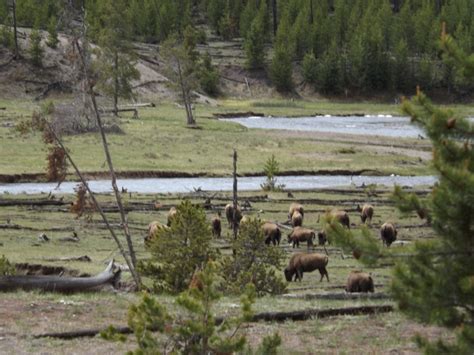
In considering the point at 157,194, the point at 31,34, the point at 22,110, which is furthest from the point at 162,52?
the point at 157,194

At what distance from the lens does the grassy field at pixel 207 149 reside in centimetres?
5584

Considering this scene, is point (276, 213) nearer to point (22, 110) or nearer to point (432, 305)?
point (432, 305)

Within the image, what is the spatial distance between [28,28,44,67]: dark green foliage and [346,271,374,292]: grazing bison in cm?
8248

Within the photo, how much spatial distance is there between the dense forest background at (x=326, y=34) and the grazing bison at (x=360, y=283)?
9201cm

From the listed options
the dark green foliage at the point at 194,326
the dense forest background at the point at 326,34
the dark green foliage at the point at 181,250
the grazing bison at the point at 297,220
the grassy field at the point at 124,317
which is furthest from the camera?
the dense forest background at the point at 326,34

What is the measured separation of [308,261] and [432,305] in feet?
51.6

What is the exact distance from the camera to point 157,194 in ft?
148

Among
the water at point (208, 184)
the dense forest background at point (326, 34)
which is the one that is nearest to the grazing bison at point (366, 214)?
the water at point (208, 184)

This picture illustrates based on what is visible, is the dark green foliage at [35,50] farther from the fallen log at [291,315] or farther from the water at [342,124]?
the fallen log at [291,315]

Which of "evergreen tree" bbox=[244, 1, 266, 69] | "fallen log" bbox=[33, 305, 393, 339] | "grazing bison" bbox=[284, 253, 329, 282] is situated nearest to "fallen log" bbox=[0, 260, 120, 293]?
"fallen log" bbox=[33, 305, 393, 339]

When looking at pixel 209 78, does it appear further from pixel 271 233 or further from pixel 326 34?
pixel 271 233

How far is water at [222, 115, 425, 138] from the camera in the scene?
8219cm

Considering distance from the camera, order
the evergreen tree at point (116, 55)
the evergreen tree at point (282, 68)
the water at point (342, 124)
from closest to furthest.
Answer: the evergreen tree at point (116, 55)
the water at point (342, 124)
the evergreen tree at point (282, 68)

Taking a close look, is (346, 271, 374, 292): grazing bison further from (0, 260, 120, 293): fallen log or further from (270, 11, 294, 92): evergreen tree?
(270, 11, 294, 92): evergreen tree
